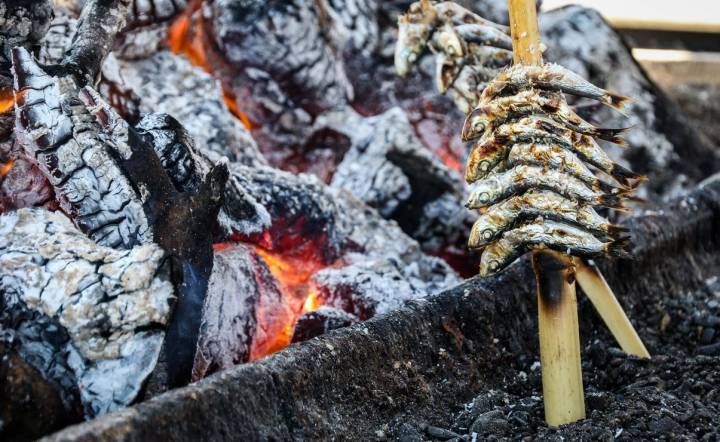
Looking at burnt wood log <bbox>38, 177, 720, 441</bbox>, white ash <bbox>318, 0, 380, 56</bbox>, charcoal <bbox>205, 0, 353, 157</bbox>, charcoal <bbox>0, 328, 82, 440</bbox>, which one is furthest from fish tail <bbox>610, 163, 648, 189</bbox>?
white ash <bbox>318, 0, 380, 56</bbox>

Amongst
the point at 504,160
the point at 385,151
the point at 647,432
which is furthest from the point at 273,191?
the point at 647,432

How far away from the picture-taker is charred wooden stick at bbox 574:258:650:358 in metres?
1.91

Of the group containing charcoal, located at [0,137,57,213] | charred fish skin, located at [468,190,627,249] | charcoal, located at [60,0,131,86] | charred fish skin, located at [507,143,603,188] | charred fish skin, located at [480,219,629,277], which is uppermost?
charcoal, located at [60,0,131,86]

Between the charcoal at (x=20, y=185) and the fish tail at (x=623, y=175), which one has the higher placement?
the charcoal at (x=20, y=185)

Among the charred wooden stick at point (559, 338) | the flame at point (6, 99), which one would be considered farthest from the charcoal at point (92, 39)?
the charred wooden stick at point (559, 338)

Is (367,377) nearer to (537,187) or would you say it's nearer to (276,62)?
(537,187)

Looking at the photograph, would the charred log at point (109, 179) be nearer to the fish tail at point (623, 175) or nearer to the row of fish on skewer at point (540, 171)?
the row of fish on skewer at point (540, 171)

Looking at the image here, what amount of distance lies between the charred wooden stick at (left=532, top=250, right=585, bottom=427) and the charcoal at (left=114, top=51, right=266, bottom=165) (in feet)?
3.90

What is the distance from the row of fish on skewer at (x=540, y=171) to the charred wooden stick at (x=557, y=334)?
0.05 meters

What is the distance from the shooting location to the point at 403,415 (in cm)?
162

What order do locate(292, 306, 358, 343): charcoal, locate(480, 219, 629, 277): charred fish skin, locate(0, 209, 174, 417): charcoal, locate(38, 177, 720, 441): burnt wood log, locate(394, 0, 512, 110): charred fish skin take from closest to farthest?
locate(38, 177, 720, 441): burnt wood log < locate(0, 209, 174, 417): charcoal < locate(480, 219, 629, 277): charred fish skin < locate(292, 306, 358, 343): charcoal < locate(394, 0, 512, 110): charred fish skin

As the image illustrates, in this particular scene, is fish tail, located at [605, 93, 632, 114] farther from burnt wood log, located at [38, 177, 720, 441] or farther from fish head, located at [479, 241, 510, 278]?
burnt wood log, located at [38, 177, 720, 441]

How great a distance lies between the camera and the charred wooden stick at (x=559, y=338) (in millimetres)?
1646

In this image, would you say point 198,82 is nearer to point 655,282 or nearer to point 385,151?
point 385,151
